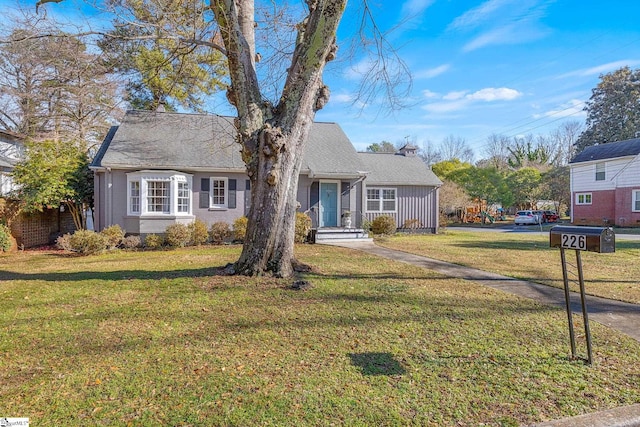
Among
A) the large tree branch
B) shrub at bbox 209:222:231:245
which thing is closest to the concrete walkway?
the large tree branch

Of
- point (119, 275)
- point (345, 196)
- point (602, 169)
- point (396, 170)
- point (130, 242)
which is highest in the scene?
point (602, 169)

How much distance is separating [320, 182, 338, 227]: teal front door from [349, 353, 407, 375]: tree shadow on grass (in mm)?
12700

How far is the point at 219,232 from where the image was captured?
13984 millimetres

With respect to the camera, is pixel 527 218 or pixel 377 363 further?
pixel 527 218

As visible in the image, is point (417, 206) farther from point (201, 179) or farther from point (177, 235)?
point (177, 235)

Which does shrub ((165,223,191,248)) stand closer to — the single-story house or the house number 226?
the single-story house

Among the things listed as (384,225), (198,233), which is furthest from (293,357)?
(384,225)

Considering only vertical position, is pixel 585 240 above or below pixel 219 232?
above

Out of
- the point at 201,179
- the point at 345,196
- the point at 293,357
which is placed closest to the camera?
the point at 293,357

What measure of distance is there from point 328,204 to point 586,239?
13.5 m

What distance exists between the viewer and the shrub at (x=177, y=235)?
507 inches

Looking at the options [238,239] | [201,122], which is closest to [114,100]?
[201,122]

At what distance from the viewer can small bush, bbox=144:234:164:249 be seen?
1289 cm

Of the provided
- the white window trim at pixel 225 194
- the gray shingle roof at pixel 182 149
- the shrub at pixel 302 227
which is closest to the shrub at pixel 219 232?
the white window trim at pixel 225 194
